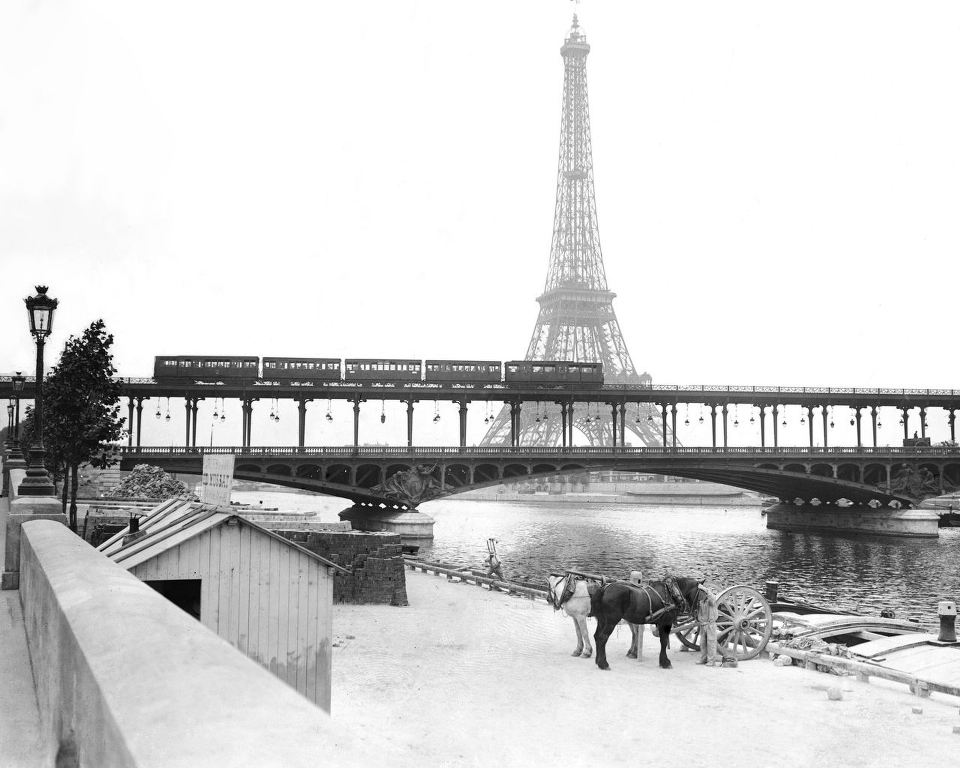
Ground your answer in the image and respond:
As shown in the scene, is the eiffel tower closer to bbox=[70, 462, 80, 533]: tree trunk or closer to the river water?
the river water

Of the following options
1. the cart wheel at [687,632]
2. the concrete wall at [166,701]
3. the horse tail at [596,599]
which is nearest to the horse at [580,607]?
the horse tail at [596,599]

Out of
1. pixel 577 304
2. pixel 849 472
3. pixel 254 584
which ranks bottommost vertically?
pixel 849 472

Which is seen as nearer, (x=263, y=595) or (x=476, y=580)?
(x=263, y=595)

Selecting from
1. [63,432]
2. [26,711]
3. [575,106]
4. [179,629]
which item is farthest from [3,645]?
[575,106]

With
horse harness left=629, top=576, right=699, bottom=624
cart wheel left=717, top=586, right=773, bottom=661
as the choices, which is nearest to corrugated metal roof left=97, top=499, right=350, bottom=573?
horse harness left=629, top=576, right=699, bottom=624

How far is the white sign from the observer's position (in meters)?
15.0

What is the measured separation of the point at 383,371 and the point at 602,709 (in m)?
70.8

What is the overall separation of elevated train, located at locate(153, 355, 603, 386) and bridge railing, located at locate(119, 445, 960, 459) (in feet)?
25.0

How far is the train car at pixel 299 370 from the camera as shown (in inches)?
3344

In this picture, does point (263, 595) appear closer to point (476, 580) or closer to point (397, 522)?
point (476, 580)

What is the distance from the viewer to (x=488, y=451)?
281 feet

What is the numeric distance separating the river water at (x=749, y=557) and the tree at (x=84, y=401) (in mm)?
24183

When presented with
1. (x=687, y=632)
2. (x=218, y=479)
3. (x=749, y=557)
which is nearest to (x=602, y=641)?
(x=687, y=632)

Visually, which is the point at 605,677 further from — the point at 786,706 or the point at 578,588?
the point at 786,706
